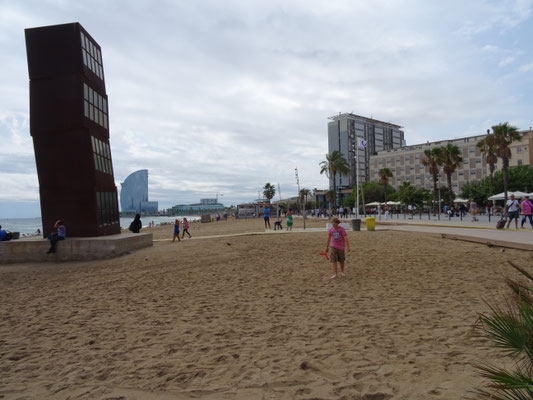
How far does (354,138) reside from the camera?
128m

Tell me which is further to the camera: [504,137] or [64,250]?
[504,137]

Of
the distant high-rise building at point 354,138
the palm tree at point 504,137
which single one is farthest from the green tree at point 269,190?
the palm tree at point 504,137

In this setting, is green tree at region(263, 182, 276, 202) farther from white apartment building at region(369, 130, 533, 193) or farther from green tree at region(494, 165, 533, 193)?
green tree at region(494, 165, 533, 193)

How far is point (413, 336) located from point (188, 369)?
10.1ft

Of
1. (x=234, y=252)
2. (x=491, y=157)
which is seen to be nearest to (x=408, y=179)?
(x=491, y=157)

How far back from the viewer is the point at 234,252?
51.1 feet

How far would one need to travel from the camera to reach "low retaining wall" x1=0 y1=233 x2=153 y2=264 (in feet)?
51.0

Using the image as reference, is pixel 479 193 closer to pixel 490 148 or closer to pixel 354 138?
pixel 490 148

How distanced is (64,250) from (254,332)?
1271cm

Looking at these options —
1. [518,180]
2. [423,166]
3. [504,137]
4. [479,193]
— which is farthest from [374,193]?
[504,137]

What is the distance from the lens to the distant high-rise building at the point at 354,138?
12800cm

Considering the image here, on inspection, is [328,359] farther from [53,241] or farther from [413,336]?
[53,241]

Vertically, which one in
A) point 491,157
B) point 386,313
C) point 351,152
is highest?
point 351,152

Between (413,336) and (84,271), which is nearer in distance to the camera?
(413,336)
